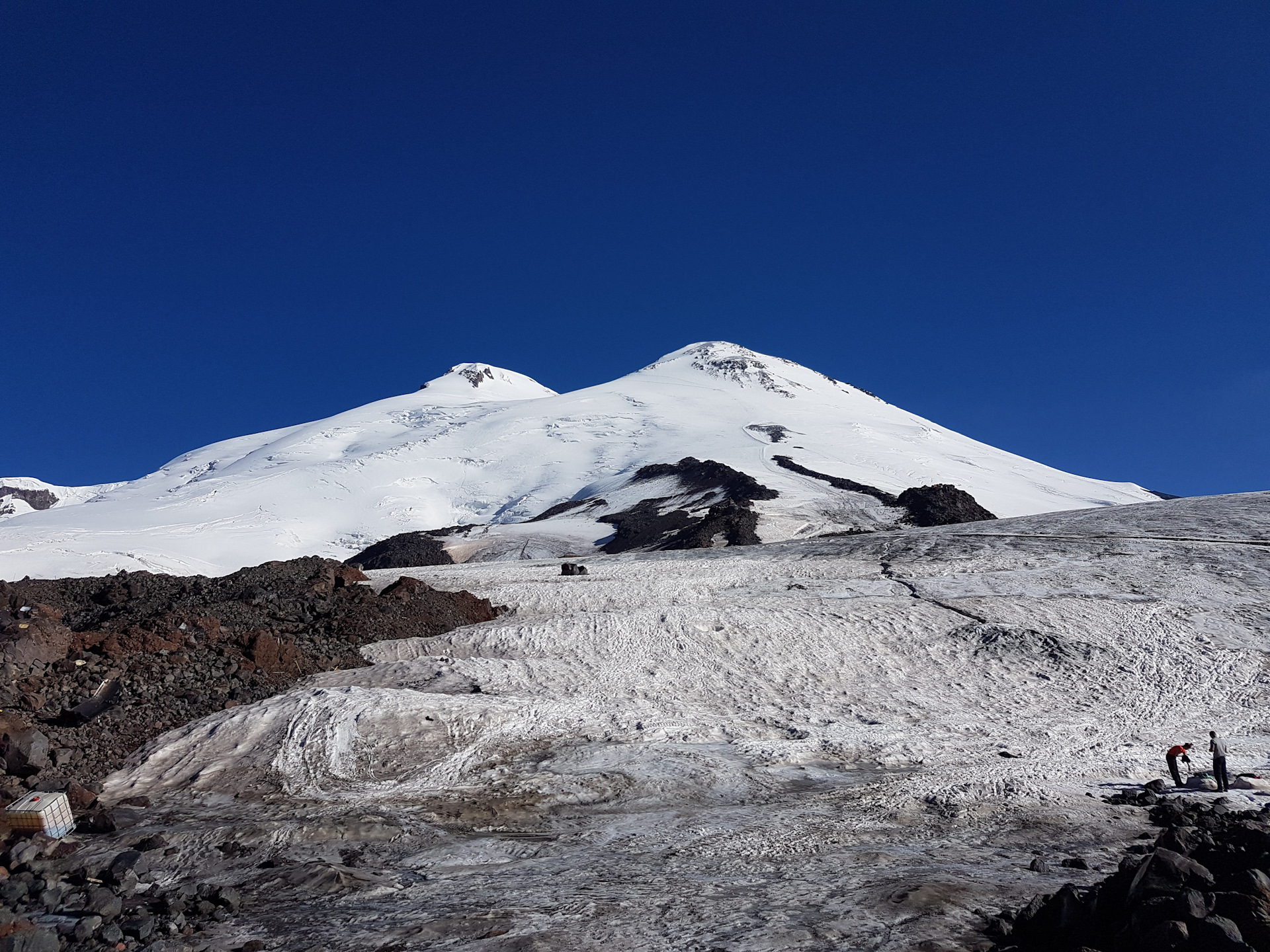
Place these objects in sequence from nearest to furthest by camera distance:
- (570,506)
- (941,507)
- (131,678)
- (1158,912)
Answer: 1. (1158,912)
2. (131,678)
3. (941,507)
4. (570,506)

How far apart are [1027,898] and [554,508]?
61921 millimetres

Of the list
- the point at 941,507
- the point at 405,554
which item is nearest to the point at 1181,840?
the point at 941,507

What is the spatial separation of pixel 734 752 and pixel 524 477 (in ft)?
258

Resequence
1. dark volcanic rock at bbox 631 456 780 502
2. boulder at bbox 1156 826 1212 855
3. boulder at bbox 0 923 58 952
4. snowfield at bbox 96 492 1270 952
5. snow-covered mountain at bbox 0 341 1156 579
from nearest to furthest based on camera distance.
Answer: boulder at bbox 0 923 58 952, boulder at bbox 1156 826 1212 855, snowfield at bbox 96 492 1270 952, snow-covered mountain at bbox 0 341 1156 579, dark volcanic rock at bbox 631 456 780 502

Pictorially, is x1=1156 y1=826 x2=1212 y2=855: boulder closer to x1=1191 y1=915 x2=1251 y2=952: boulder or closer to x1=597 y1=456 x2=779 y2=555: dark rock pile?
x1=1191 y1=915 x2=1251 y2=952: boulder

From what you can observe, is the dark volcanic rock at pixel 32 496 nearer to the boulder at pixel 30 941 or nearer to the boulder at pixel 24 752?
the boulder at pixel 24 752

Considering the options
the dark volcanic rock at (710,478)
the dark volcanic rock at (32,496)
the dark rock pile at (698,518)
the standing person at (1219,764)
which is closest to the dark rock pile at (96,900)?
the standing person at (1219,764)

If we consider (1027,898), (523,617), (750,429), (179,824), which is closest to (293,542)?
(750,429)

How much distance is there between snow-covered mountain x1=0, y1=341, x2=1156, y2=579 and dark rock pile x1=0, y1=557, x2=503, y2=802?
2160 centimetres

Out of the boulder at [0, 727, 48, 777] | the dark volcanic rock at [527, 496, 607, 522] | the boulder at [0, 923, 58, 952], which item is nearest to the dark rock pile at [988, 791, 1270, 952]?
the boulder at [0, 923, 58, 952]

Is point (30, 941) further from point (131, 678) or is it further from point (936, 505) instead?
point (936, 505)

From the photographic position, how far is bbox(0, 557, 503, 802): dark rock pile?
399 inches

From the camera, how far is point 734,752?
10789 millimetres

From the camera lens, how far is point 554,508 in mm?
67188
